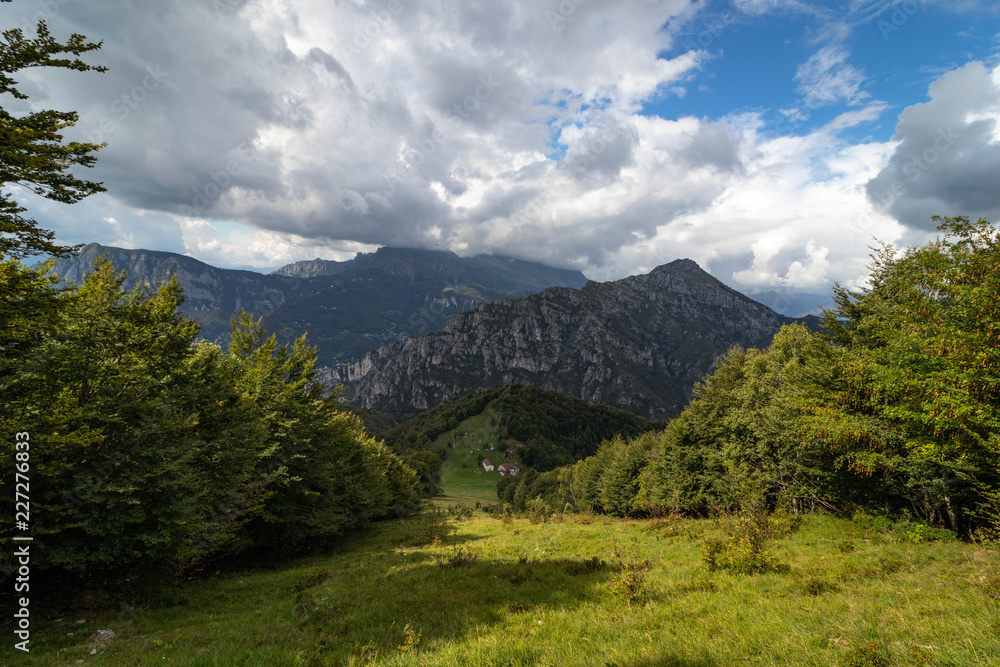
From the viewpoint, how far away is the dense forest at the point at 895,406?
42.6 ft

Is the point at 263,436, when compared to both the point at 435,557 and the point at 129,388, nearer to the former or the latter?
the point at 129,388

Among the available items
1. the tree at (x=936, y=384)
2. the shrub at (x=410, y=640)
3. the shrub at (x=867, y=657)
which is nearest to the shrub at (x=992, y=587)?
the shrub at (x=867, y=657)

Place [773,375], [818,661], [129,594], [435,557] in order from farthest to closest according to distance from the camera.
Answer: [773,375] → [435,557] → [129,594] → [818,661]

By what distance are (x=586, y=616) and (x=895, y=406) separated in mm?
16871

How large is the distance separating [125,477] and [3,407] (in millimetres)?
3715

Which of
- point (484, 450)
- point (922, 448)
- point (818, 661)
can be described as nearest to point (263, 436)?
point (818, 661)

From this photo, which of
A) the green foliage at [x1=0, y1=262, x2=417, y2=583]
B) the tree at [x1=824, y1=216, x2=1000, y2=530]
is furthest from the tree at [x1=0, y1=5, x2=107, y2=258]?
the tree at [x1=824, y1=216, x2=1000, y2=530]

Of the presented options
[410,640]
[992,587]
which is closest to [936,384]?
[992,587]

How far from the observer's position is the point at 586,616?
907 cm

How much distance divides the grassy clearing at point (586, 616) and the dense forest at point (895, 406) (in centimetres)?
312

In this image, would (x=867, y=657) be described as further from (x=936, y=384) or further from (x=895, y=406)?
(x=895, y=406)

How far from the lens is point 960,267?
14164mm

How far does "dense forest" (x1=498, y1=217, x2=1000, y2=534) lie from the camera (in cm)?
1299

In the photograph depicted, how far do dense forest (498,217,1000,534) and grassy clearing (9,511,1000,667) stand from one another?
3.12 m
